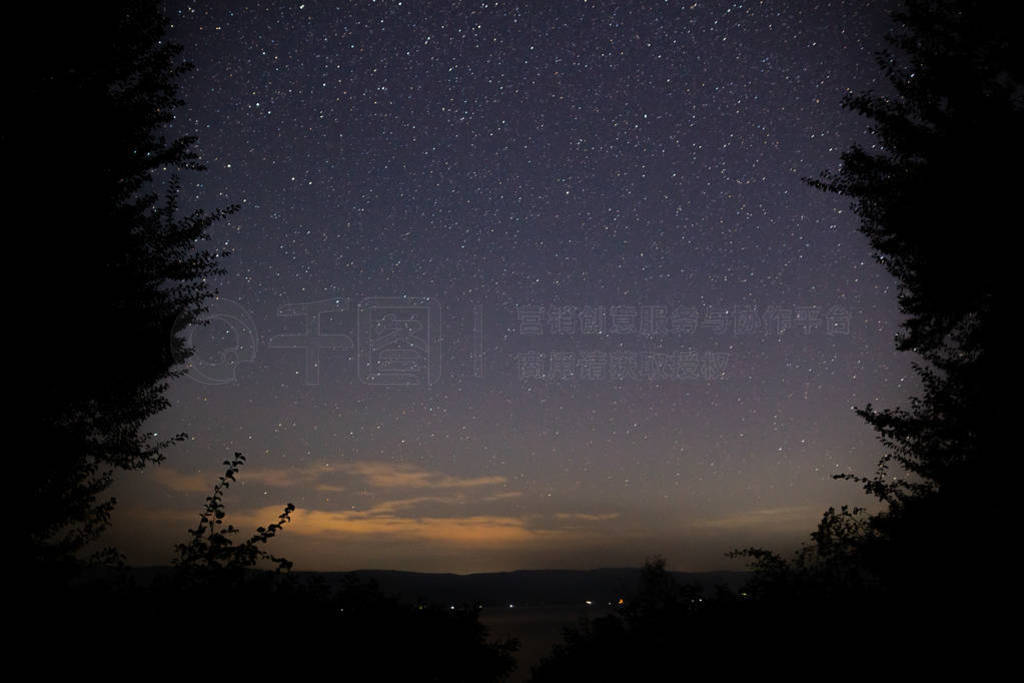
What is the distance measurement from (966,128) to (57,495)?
11.1 meters

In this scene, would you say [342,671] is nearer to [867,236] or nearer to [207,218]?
[207,218]

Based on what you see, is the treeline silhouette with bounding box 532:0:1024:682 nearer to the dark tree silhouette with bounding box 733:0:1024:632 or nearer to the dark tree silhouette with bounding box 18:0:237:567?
the dark tree silhouette with bounding box 733:0:1024:632

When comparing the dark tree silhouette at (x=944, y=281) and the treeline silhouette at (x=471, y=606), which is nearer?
the treeline silhouette at (x=471, y=606)

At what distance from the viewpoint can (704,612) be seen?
708cm

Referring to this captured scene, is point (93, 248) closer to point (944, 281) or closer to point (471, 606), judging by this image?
point (471, 606)

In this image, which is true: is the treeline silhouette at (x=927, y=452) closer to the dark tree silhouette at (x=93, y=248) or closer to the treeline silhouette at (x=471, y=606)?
the treeline silhouette at (x=471, y=606)

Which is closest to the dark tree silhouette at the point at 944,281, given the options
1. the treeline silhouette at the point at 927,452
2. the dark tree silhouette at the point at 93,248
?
the treeline silhouette at the point at 927,452

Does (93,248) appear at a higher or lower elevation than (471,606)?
higher

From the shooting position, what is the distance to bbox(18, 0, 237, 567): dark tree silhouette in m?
6.49

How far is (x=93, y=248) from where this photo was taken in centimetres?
690

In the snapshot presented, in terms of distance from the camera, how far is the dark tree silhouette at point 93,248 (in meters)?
6.49

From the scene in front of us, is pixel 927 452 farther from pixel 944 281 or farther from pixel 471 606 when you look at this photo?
pixel 471 606

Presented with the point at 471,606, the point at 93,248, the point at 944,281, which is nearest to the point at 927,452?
the point at 944,281

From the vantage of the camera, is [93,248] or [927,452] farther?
[927,452]
